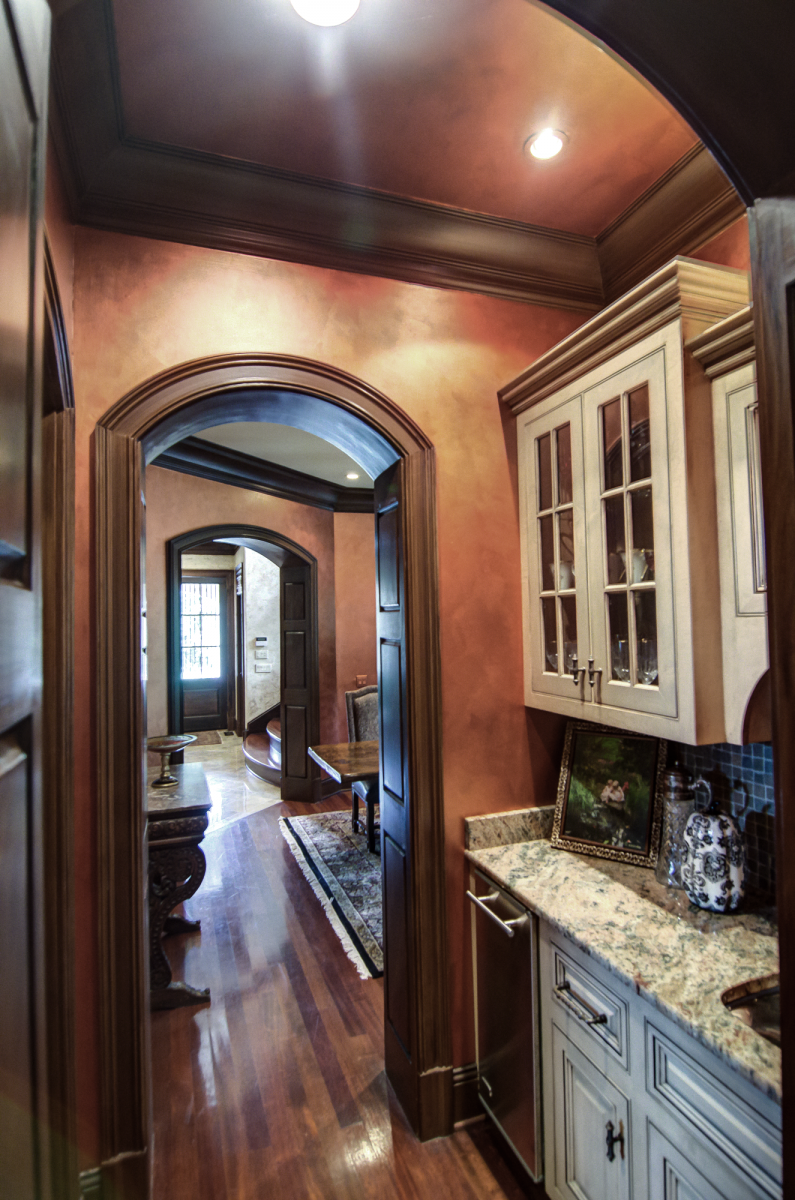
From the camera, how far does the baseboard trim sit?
7.22 feet

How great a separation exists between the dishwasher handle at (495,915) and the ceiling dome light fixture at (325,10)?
2.38 meters

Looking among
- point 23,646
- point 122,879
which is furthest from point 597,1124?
point 23,646

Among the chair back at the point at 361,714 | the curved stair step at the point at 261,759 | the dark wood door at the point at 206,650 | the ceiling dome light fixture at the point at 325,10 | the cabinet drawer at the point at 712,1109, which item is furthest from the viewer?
the dark wood door at the point at 206,650

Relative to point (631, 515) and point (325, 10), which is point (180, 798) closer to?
point (631, 515)

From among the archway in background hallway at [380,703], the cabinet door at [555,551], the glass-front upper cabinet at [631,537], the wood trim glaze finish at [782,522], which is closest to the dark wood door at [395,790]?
the archway in background hallway at [380,703]

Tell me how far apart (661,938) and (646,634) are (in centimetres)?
77

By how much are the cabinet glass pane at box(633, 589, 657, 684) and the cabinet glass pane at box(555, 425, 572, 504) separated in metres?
0.47

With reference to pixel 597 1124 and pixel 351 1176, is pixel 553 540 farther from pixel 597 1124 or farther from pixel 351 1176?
pixel 351 1176

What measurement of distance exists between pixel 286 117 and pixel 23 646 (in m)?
1.89

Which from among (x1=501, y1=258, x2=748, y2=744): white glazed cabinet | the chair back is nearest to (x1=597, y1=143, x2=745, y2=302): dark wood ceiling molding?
(x1=501, y1=258, x2=748, y2=744): white glazed cabinet

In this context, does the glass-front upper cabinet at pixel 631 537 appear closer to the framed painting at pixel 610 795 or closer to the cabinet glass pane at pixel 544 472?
the cabinet glass pane at pixel 544 472

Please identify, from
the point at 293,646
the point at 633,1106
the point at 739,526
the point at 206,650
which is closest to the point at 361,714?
the point at 293,646

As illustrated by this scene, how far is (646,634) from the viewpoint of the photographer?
5.88 ft

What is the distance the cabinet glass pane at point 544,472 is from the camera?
2238 mm
